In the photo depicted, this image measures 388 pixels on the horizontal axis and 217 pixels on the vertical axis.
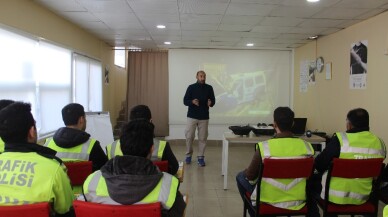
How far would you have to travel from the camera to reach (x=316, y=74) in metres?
6.38

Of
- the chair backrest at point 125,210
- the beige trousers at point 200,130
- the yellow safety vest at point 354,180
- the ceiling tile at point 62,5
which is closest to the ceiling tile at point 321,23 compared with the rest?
the beige trousers at point 200,130

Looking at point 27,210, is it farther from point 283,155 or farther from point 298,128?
point 298,128

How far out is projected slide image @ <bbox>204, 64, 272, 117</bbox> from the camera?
25.2 feet

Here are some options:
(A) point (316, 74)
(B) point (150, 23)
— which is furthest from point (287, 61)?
(B) point (150, 23)

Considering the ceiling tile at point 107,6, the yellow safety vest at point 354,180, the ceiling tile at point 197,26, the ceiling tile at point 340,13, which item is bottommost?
the yellow safety vest at point 354,180

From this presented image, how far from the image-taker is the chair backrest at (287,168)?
2119 mm

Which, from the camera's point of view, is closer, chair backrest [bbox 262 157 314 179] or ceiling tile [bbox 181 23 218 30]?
chair backrest [bbox 262 157 314 179]

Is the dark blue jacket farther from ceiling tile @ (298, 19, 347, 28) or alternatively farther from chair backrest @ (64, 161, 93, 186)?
chair backrest @ (64, 161, 93, 186)

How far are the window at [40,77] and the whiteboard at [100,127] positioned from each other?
559mm

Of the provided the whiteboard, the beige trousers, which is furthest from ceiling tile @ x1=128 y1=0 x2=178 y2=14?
the beige trousers

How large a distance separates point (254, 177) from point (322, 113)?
167 inches

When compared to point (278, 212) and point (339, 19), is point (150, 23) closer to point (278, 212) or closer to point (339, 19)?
point (339, 19)

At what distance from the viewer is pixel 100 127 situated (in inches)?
196

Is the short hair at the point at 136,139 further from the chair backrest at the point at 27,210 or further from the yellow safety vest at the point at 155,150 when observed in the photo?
the yellow safety vest at the point at 155,150
